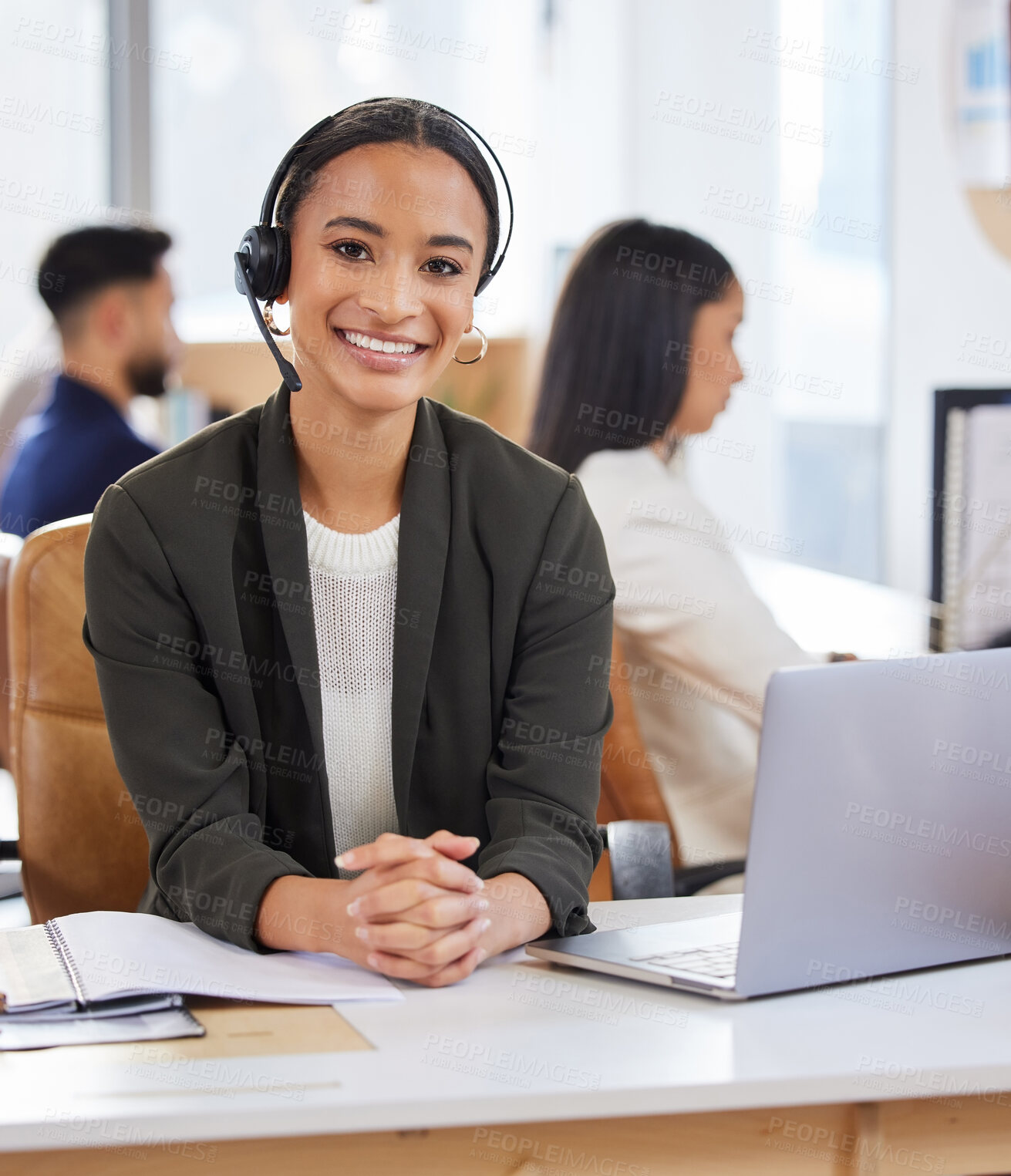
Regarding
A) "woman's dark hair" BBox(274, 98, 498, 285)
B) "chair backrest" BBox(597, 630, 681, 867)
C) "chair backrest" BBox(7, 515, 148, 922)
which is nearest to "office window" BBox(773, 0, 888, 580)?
"chair backrest" BBox(597, 630, 681, 867)

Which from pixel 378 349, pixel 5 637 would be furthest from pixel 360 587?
pixel 5 637

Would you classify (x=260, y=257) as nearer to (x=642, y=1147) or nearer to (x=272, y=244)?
(x=272, y=244)

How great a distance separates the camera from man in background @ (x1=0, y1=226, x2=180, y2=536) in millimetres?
2801

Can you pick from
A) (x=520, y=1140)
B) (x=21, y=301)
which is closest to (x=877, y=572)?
(x=21, y=301)

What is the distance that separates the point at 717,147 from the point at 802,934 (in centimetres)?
394

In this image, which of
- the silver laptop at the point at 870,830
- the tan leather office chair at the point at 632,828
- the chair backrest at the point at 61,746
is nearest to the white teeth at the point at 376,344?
the chair backrest at the point at 61,746

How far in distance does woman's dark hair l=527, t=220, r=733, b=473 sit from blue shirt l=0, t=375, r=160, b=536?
113 centimetres

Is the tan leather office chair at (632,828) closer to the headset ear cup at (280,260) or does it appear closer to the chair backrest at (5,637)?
the headset ear cup at (280,260)

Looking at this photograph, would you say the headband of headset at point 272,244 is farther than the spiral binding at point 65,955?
Yes

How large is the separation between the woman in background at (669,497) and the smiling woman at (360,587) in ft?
1.97

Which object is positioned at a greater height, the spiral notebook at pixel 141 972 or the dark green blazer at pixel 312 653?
the dark green blazer at pixel 312 653

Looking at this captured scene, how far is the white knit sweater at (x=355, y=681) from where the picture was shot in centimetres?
128

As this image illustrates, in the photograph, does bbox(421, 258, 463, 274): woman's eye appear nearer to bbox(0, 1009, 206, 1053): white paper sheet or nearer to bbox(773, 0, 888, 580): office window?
bbox(0, 1009, 206, 1053): white paper sheet

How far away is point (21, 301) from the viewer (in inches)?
159
